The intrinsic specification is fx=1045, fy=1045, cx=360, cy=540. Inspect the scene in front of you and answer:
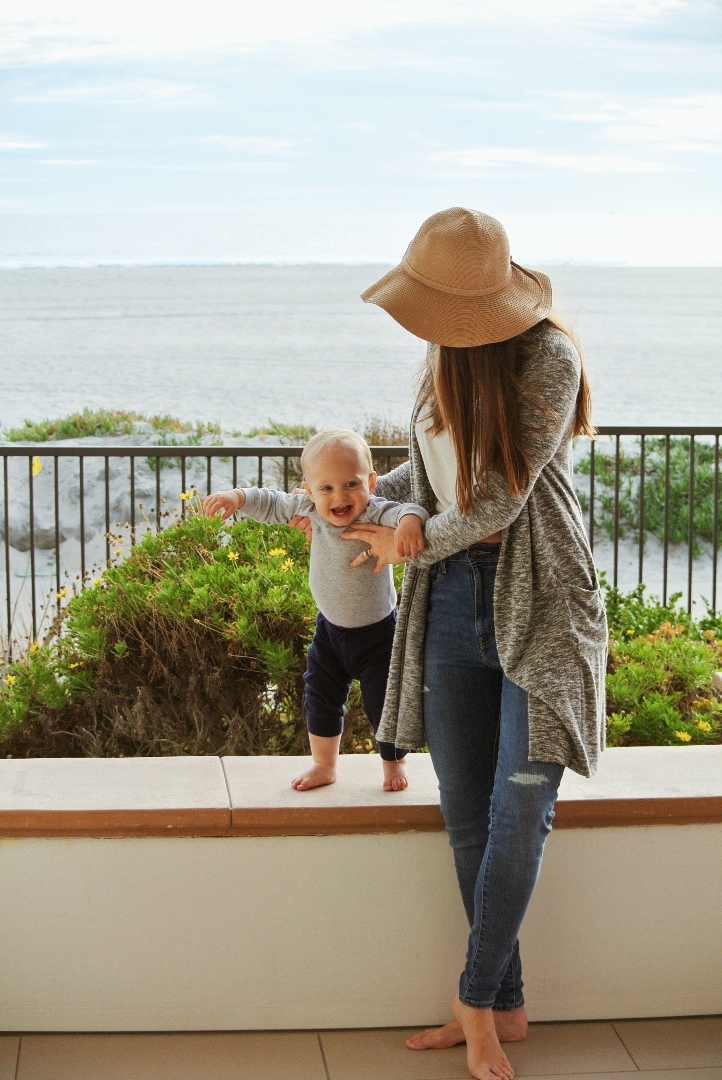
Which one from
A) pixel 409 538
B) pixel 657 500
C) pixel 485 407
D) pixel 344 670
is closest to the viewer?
pixel 485 407

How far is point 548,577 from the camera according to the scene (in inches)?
74.2

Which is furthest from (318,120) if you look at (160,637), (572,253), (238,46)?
(160,637)

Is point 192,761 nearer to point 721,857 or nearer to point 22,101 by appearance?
point 721,857

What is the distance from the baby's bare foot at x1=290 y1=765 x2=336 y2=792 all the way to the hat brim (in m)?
0.99

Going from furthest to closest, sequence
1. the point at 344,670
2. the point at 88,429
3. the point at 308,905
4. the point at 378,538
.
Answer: the point at 88,429
the point at 344,670
the point at 308,905
the point at 378,538

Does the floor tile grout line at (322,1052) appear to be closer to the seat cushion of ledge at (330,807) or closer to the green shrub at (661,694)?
the seat cushion of ledge at (330,807)

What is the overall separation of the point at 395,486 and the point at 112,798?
0.89 metres

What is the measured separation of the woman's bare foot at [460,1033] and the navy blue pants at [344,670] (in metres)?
0.56

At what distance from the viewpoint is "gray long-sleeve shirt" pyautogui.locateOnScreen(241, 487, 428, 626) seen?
7.24 ft

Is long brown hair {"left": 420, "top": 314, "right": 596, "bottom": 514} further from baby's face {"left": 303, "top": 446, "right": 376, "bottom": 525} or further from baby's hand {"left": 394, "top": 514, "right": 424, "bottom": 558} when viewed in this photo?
baby's face {"left": 303, "top": 446, "right": 376, "bottom": 525}

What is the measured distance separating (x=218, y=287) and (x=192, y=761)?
76934 mm

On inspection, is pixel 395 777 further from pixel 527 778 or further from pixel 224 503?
pixel 224 503

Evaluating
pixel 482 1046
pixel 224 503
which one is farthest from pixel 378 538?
pixel 482 1046

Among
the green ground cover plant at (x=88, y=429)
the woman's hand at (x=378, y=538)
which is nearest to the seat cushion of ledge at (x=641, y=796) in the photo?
the woman's hand at (x=378, y=538)
